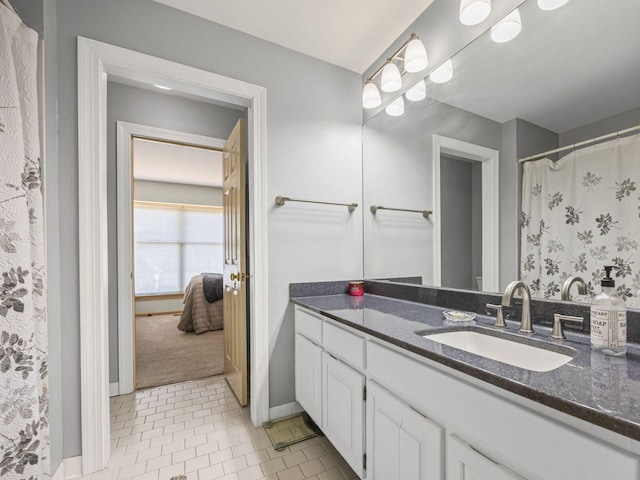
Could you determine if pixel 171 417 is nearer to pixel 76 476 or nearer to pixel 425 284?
pixel 76 476

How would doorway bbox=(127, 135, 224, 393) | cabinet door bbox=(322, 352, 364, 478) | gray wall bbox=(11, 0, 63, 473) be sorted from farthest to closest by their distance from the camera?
doorway bbox=(127, 135, 224, 393)
gray wall bbox=(11, 0, 63, 473)
cabinet door bbox=(322, 352, 364, 478)

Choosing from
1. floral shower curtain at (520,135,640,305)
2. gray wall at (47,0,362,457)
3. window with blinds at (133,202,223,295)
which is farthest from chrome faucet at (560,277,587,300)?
window with blinds at (133,202,223,295)

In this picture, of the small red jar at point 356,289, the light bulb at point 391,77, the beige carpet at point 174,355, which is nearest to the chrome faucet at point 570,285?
the small red jar at point 356,289

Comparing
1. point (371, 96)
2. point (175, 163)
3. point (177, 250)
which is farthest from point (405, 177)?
point (177, 250)

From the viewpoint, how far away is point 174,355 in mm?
3156

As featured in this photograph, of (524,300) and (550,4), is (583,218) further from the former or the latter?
(550,4)

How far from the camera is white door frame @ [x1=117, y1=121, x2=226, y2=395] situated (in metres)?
2.39

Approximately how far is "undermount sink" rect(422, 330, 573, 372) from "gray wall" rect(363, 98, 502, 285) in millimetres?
570

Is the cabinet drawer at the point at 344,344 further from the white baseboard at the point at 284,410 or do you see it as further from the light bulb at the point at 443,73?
the light bulb at the point at 443,73

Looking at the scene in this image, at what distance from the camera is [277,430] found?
6.05 feet

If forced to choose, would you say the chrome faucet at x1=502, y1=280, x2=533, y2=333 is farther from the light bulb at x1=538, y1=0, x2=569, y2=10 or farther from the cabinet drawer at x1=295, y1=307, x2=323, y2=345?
the light bulb at x1=538, y1=0, x2=569, y2=10

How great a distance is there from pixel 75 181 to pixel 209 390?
1.78m

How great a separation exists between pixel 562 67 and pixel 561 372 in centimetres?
117

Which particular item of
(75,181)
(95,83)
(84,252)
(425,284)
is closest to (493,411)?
(425,284)
